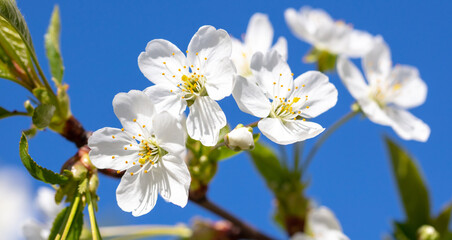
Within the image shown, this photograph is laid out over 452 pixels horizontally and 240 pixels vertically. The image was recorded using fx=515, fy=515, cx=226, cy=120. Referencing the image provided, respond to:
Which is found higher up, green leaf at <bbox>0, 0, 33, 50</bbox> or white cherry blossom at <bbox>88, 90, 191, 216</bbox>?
green leaf at <bbox>0, 0, 33, 50</bbox>

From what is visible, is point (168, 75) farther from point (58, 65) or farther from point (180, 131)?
point (58, 65)

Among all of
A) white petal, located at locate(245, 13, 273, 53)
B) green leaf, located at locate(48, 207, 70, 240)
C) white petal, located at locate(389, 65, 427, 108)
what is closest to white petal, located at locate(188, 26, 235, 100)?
green leaf, located at locate(48, 207, 70, 240)

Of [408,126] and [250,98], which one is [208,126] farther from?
[408,126]

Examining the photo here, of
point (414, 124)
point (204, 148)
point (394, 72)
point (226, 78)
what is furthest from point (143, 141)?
point (394, 72)

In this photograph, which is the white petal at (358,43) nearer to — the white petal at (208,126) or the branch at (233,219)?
the branch at (233,219)

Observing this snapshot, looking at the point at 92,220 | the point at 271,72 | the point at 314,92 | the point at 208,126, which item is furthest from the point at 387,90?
the point at 92,220

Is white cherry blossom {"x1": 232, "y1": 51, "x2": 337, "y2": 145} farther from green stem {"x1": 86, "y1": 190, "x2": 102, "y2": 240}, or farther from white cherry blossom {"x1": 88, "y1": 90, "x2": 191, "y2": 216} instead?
green stem {"x1": 86, "y1": 190, "x2": 102, "y2": 240}
